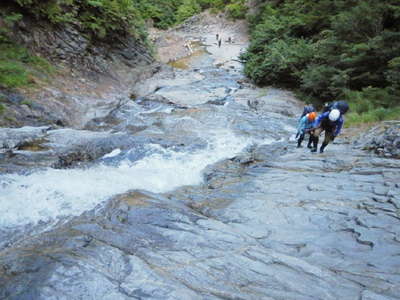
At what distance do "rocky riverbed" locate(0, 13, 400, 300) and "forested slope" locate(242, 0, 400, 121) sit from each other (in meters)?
3.30

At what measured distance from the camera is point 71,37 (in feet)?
51.0

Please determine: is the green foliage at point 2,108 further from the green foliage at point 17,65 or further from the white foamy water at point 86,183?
the white foamy water at point 86,183

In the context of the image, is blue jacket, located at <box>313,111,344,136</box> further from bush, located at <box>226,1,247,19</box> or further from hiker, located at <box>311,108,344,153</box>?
bush, located at <box>226,1,247,19</box>

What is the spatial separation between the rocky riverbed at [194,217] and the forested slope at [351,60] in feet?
10.8

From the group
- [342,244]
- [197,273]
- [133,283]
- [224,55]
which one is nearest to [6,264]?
[133,283]

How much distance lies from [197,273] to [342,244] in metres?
2.28

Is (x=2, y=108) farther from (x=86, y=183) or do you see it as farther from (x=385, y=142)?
(x=385, y=142)

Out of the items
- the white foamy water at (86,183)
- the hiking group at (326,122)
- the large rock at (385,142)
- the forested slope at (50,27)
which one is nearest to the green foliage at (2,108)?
the forested slope at (50,27)

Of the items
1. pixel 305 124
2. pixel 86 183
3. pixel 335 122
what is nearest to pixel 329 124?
pixel 335 122

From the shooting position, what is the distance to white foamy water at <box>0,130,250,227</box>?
16.1ft

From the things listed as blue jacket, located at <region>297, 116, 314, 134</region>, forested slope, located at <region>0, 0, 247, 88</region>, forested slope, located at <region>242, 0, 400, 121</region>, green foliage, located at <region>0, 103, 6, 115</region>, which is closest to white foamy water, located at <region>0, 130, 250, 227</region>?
blue jacket, located at <region>297, 116, 314, 134</region>

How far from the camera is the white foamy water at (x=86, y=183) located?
4.91 metres

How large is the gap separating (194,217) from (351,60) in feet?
39.6

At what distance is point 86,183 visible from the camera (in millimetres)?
6074
